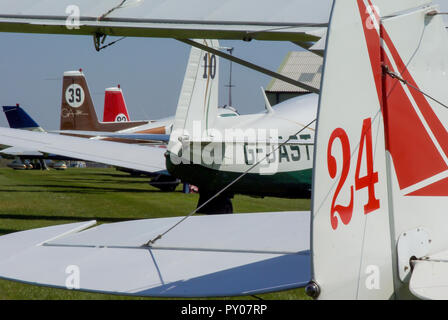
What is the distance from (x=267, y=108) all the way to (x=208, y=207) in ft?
6.07

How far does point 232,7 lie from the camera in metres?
3.46

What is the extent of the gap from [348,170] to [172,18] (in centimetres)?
172

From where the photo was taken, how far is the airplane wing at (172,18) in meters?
3.36

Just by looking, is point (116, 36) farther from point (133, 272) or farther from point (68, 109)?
point (68, 109)

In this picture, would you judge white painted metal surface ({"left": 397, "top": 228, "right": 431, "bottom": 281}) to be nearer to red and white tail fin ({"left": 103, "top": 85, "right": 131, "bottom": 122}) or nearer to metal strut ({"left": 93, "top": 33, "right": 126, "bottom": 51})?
metal strut ({"left": 93, "top": 33, "right": 126, "bottom": 51})

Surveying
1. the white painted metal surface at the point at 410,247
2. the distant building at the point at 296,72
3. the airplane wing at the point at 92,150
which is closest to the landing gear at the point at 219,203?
the airplane wing at the point at 92,150

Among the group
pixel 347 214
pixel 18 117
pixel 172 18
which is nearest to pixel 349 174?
pixel 347 214

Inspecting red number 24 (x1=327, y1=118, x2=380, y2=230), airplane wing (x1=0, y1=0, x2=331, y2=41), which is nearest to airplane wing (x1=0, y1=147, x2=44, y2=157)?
airplane wing (x1=0, y1=0, x2=331, y2=41)

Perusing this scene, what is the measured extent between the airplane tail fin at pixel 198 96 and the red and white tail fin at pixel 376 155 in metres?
7.10

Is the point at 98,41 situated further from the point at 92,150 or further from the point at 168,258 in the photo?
the point at 92,150

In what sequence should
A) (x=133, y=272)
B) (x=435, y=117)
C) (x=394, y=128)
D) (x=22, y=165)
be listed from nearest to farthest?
(x=394, y=128) < (x=435, y=117) < (x=133, y=272) < (x=22, y=165)

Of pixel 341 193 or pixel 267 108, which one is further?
pixel 267 108

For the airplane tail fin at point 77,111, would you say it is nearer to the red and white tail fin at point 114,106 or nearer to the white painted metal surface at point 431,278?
the red and white tail fin at point 114,106
